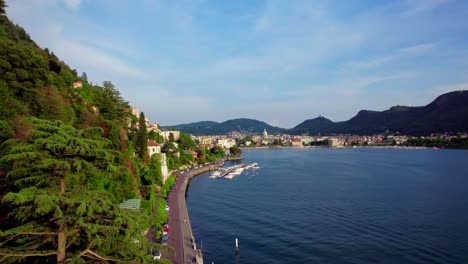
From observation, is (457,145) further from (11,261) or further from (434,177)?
(11,261)

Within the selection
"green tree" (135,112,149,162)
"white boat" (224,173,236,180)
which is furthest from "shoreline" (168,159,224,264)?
"white boat" (224,173,236,180)

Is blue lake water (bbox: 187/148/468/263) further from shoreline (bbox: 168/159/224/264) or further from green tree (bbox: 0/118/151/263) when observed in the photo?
green tree (bbox: 0/118/151/263)

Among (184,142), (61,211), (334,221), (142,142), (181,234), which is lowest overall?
(334,221)

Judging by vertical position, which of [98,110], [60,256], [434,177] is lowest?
[434,177]

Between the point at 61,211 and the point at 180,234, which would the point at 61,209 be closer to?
the point at 61,211

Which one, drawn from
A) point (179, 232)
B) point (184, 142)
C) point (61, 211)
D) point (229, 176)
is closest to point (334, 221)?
point (179, 232)

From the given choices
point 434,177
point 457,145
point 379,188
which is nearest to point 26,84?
point 379,188

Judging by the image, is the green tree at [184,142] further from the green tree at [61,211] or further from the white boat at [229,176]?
the green tree at [61,211]

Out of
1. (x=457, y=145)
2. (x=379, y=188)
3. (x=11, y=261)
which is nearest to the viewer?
(x=11, y=261)
